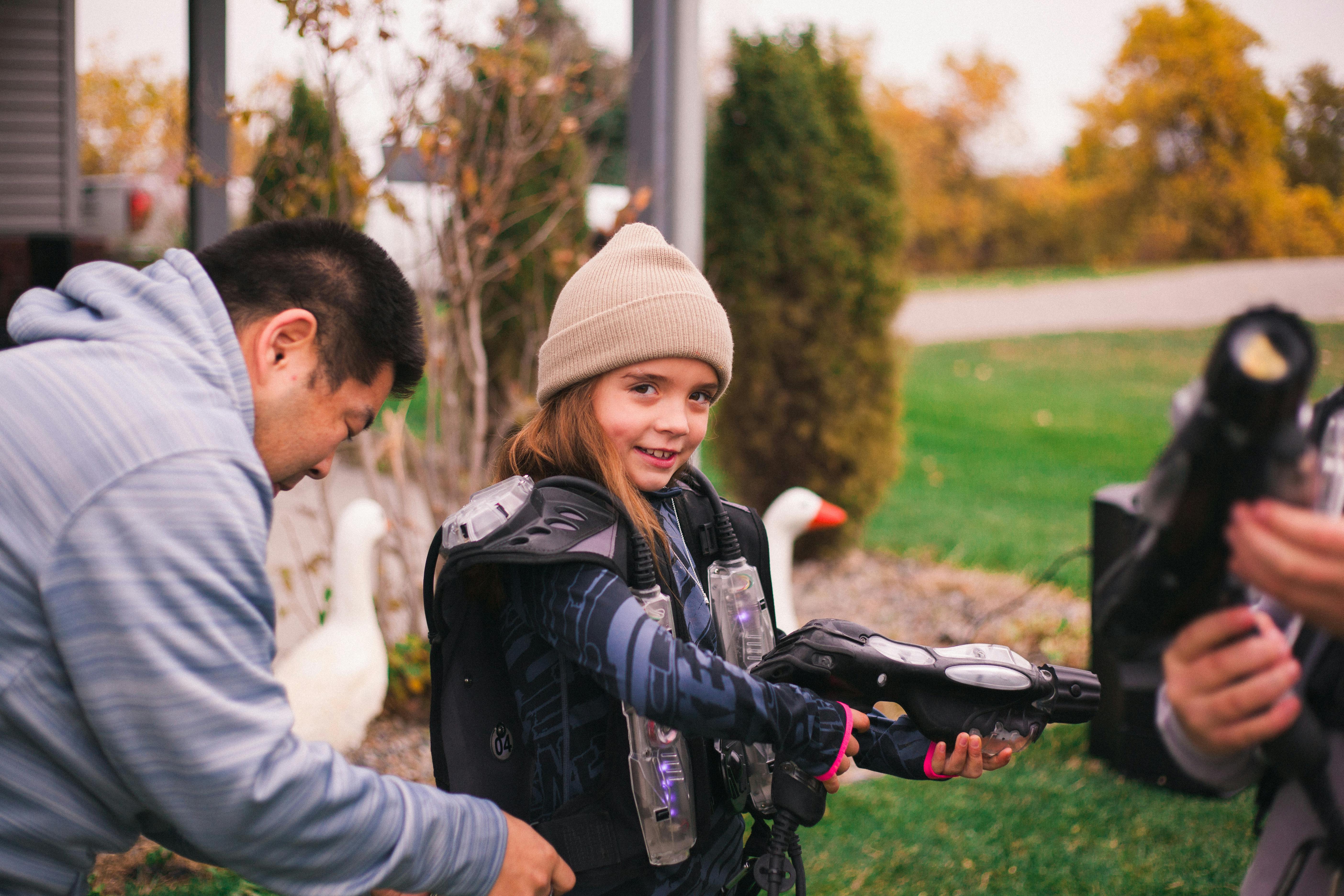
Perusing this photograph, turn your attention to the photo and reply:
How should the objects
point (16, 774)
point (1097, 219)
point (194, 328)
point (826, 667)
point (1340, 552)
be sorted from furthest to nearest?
point (1097, 219)
point (826, 667)
point (194, 328)
point (16, 774)
point (1340, 552)

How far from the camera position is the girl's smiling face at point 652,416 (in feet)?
5.78

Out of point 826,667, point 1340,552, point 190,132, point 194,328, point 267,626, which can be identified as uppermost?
point 190,132

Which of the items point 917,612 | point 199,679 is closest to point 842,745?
point 199,679

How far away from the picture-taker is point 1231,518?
94cm

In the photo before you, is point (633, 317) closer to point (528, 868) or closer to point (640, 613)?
point (640, 613)

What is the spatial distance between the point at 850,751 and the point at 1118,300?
21.8m

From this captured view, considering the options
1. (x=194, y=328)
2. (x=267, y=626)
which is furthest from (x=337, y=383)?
(x=267, y=626)

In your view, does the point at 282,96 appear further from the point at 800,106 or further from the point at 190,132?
the point at 800,106

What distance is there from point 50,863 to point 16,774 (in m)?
0.14

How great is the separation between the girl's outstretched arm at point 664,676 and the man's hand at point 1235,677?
1.86 feet

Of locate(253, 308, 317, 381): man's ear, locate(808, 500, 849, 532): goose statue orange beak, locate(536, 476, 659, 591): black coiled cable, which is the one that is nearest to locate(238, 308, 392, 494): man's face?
locate(253, 308, 317, 381): man's ear

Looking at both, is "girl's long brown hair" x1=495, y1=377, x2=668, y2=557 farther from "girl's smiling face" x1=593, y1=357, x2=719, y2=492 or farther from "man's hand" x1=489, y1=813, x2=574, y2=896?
"man's hand" x1=489, y1=813, x2=574, y2=896

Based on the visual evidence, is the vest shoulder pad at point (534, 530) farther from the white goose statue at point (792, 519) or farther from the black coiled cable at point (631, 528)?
the white goose statue at point (792, 519)

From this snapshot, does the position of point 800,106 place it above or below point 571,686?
above
